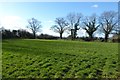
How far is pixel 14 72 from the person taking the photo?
948cm

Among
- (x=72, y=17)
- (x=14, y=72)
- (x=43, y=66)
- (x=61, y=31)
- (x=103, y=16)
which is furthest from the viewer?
(x=61, y=31)

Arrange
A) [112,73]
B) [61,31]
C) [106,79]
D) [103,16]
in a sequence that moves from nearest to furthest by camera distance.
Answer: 1. [106,79]
2. [112,73]
3. [103,16]
4. [61,31]

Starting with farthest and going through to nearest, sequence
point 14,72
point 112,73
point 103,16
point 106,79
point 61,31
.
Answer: point 61,31 < point 103,16 < point 14,72 < point 112,73 < point 106,79

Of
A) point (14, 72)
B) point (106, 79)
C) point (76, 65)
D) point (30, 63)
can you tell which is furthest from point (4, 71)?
point (106, 79)

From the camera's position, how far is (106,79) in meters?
8.21

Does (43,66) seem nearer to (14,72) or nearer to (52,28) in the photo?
(14,72)

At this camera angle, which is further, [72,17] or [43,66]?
[72,17]

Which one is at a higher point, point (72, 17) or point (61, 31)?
point (72, 17)

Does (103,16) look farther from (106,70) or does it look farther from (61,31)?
(106,70)

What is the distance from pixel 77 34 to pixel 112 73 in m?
62.9

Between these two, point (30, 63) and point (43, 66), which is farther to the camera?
point (30, 63)

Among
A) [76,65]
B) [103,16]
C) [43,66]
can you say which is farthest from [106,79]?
[103,16]

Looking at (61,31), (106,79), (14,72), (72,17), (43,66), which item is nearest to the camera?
(106,79)

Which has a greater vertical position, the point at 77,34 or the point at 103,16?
the point at 103,16
